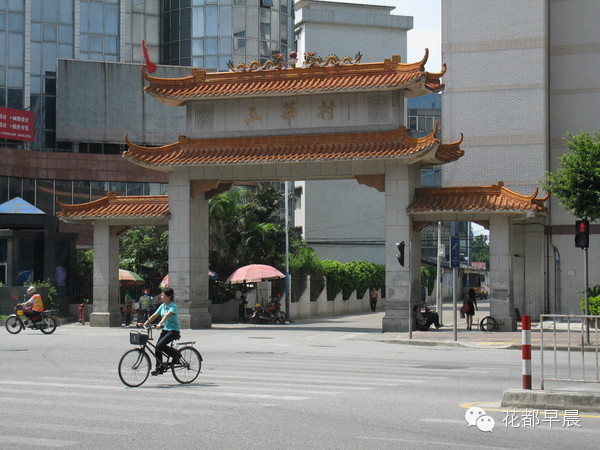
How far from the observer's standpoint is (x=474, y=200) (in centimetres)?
3431

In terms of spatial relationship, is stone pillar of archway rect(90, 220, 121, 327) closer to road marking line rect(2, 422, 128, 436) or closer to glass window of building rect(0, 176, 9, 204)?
road marking line rect(2, 422, 128, 436)

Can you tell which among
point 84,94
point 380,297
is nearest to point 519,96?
point 380,297

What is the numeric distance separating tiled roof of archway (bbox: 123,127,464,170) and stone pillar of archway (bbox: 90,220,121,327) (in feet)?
11.8

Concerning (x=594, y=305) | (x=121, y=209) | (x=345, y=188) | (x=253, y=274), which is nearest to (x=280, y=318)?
(x=253, y=274)

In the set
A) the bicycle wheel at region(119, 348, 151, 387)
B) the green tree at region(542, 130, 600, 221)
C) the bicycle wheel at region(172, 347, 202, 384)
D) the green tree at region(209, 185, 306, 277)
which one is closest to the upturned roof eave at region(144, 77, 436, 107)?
the green tree at region(542, 130, 600, 221)

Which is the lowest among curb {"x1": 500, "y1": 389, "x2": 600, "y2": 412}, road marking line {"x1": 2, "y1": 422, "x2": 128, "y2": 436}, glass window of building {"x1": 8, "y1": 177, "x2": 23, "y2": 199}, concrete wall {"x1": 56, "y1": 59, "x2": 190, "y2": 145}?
road marking line {"x1": 2, "y1": 422, "x2": 128, "y2": 436}

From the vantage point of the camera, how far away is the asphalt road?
34.8 ft

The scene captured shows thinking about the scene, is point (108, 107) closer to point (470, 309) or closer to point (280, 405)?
point (470, 309)

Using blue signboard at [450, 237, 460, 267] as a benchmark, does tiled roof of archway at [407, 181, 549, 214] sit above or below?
above

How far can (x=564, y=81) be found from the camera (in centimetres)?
4178

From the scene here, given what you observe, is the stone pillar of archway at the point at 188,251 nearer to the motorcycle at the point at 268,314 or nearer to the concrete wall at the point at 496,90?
the motorcycle at the point at 268,314

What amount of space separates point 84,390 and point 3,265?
96.2 ft

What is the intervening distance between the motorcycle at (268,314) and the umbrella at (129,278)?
17.5 feet

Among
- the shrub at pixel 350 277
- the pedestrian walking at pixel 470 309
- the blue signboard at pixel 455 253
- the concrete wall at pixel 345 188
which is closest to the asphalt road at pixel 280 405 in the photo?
the pedestrian walking at pixel 470 309
